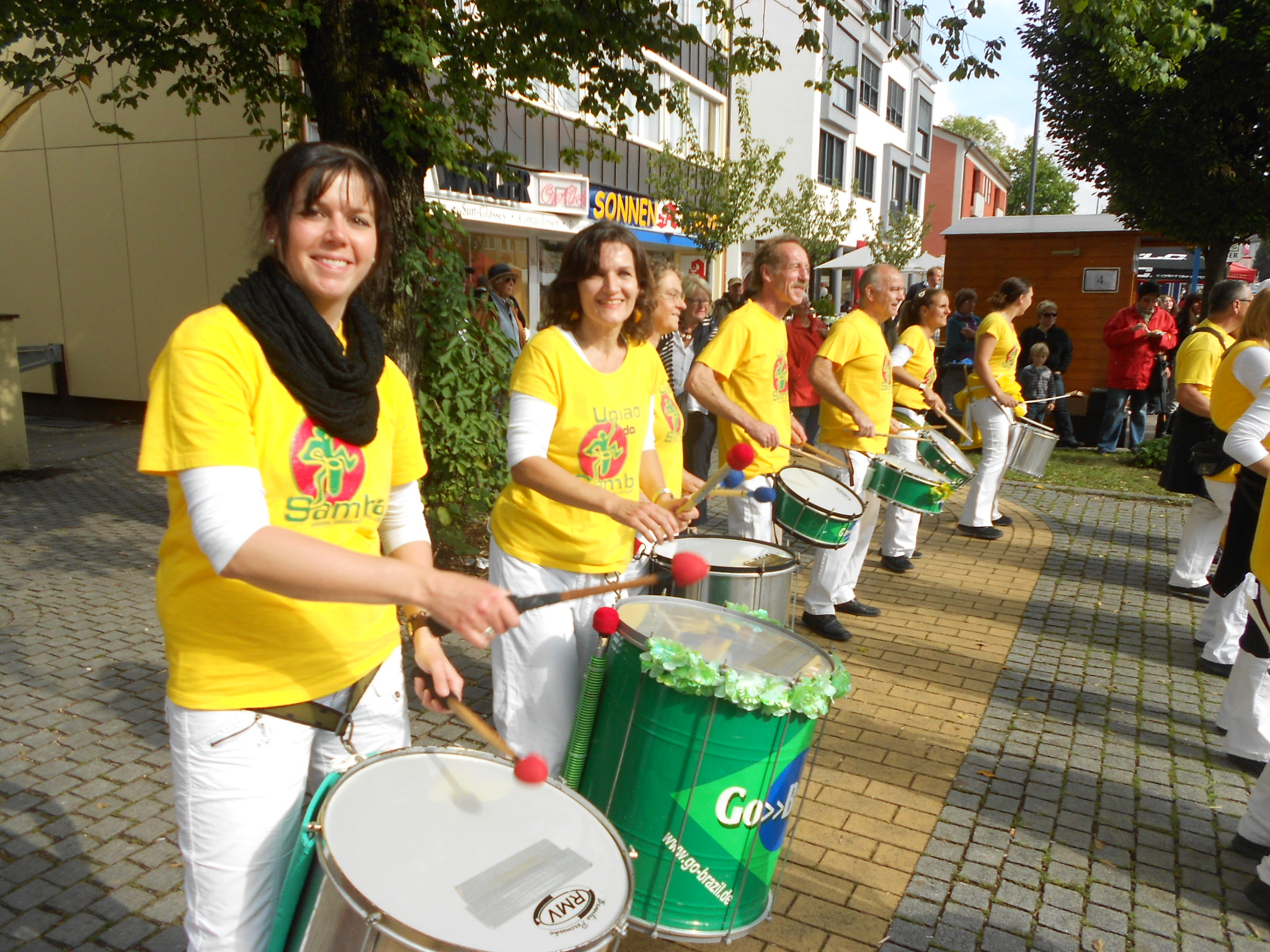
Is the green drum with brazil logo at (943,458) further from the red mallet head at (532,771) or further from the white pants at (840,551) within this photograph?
the red mallet head at (532,771)

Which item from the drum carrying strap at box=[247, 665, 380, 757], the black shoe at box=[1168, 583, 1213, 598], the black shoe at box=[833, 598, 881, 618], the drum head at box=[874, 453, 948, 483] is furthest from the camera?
the black shoe at box=[1168, 583, 1213, 598]

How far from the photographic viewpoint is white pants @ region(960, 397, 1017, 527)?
773cm

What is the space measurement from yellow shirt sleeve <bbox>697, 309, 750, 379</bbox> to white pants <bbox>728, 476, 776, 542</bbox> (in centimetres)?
56

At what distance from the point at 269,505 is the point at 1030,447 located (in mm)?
7334

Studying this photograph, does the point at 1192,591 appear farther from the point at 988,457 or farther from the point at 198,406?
the point at 198,406

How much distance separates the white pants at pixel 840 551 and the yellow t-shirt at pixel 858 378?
0.26 ft

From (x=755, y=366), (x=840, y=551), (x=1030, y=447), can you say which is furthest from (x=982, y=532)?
(x=755, y=366)

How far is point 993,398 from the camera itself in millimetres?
7734

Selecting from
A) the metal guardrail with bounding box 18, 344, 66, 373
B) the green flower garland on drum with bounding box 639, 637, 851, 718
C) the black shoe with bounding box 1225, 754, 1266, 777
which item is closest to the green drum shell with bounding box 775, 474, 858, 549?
the black shoe with bounding box 1225, 754, 1266, 777

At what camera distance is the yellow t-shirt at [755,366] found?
461 cm

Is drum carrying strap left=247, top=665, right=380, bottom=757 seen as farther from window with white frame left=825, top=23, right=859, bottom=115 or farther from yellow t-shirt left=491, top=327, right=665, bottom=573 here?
window with white frame left=825, top=23, right=859, bottom=115

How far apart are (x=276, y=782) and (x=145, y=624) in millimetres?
4212

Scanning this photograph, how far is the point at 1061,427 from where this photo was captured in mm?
12930

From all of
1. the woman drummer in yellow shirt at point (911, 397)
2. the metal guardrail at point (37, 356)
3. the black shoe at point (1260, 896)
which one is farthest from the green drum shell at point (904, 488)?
the metal guardrail at point (37, 356)
